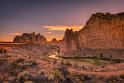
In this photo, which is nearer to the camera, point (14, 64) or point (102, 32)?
point (14, 64)

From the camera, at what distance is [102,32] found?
15400cm

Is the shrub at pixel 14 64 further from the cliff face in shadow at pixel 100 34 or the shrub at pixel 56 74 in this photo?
the cliff face in shadow at pixel 100 34

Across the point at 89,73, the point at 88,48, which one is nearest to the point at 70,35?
the point at 88,48

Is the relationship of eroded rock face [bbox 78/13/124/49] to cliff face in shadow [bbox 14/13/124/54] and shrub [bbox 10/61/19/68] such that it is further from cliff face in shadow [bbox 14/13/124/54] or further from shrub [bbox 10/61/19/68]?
shrub [bbox 10/61/19/68]

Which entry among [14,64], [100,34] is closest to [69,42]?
[100,34]

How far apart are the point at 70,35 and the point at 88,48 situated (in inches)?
662

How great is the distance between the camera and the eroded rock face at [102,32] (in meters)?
149

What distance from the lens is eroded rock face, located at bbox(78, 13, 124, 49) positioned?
489ft

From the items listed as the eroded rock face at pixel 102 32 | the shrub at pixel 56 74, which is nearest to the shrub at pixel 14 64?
the shrub at pixel 56 74

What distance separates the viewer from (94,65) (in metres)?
89.3

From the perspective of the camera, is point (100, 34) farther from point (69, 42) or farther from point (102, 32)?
point (69, 42)

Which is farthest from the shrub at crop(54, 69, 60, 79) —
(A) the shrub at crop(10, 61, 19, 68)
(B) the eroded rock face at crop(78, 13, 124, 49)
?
(B) the eroded rock face at crop(78, 13, 124, 49)

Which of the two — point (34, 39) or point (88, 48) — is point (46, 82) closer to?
point (88, 48)

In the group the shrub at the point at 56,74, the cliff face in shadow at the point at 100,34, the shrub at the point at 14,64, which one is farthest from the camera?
the cliff face in shadow at the point at 100,34
